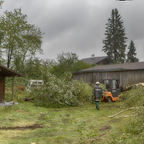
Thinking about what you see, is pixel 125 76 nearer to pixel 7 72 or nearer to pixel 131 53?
pixel 7 72

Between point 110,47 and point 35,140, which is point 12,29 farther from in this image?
point 35,140

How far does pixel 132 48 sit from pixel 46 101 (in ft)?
156

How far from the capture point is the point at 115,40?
159ft

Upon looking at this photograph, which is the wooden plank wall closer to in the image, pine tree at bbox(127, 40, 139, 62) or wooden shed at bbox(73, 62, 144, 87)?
wooden shed at bbox(73, 62, 144, 87)

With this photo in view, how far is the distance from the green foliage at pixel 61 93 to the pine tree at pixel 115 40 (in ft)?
99.5

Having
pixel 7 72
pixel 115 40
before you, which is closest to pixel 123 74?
pixel 7 72

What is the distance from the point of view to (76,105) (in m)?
16.4

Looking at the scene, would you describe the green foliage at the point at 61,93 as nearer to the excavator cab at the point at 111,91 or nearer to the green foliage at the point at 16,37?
the excavator cab at the point at 111,91

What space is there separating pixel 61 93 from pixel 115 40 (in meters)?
35.2

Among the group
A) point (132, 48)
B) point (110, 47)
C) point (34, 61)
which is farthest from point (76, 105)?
point (132, 48)

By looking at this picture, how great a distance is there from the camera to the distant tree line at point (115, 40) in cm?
4742

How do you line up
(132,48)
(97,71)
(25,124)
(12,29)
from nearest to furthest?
(25,124), (97,71), (12,29), (132,48)

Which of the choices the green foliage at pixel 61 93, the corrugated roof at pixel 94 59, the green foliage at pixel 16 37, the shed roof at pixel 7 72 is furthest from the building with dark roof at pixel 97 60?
the shed roof at pixel 7 72

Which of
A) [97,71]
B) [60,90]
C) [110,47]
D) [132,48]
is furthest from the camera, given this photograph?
[132,48]
